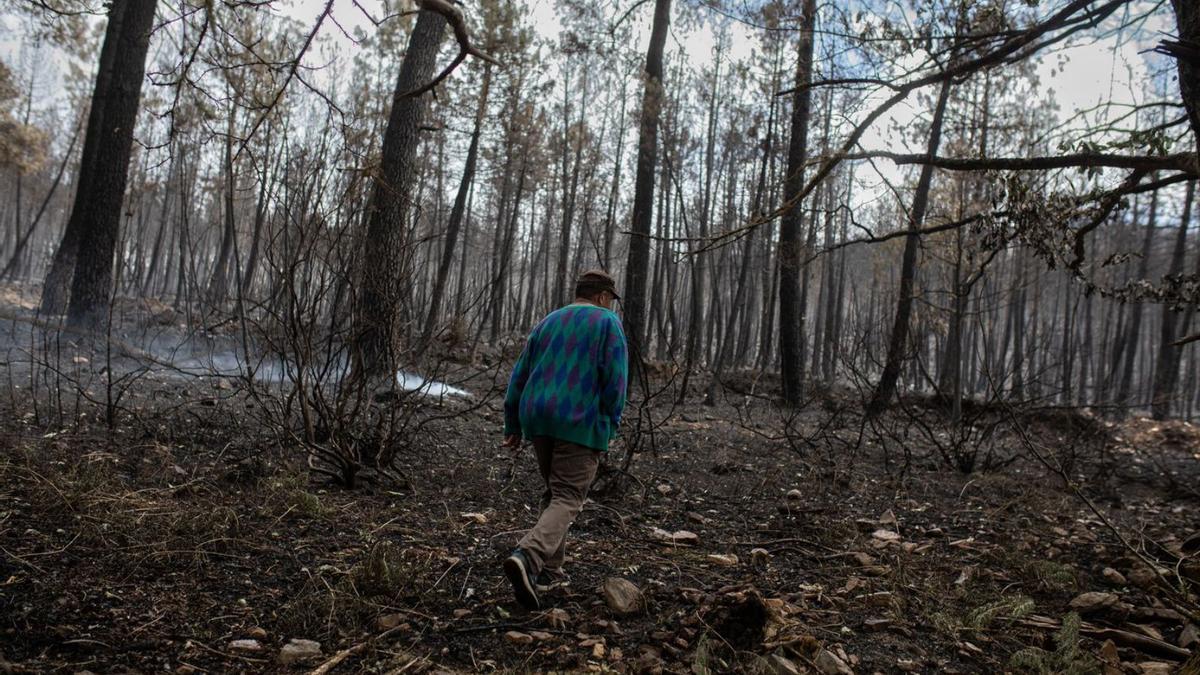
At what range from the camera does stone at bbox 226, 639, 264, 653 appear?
2324mm

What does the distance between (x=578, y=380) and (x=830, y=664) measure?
1.53m

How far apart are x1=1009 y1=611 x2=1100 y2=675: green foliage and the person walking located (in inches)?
71.8

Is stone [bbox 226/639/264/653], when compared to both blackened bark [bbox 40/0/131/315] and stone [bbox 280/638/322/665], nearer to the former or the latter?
stone [bbox 280/638/322/665]

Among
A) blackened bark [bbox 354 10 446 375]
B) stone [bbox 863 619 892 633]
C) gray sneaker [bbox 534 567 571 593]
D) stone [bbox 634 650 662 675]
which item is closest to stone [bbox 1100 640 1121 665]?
stone [bbox 863 619 892 633]

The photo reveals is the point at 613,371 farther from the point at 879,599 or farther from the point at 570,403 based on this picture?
the point at 879,599

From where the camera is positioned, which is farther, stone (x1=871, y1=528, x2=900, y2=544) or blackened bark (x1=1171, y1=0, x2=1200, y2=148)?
stone (x1=871, y1=528, x2=900, y2=544)

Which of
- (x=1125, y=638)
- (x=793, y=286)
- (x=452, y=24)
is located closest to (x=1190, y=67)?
(x=1125, y=638)

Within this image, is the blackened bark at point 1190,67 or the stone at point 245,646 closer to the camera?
the stone at point 245,646

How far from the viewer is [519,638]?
255 centimetres

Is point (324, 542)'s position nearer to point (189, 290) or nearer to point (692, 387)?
point (189, 290)

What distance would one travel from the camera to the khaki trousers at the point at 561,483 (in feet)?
9.80

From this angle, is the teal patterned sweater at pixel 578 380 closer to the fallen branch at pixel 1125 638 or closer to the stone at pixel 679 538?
the stone at pixel 679 538

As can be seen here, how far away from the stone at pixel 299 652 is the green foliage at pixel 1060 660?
2.55 metres

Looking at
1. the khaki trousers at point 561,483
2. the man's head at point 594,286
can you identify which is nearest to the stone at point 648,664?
the khaki trousers at point 561,483
